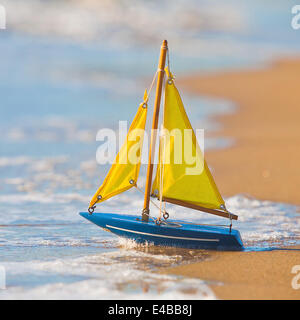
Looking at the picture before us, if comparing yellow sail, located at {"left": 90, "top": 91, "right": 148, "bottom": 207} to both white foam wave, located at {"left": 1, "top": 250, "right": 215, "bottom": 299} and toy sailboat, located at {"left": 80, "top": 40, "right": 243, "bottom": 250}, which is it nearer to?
toy sailboat, located at {"left": 80, "top": 40, "right": 243, "bottom": 250}

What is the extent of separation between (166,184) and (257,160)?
8206 millimetres

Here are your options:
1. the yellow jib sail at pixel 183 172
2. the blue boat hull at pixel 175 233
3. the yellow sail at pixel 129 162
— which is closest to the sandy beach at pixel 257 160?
the blue boat hull at pixel 175 233

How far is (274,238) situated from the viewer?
10430 millimetres

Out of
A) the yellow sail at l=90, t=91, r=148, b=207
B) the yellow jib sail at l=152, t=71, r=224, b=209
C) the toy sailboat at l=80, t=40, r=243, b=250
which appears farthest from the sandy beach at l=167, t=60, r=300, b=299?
the yellow sail at l=90, t=91, r=148, b=207

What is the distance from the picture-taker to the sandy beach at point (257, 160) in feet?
26.9

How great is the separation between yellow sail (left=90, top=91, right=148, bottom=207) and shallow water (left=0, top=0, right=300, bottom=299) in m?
0.91

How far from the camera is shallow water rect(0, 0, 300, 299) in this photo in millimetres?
8172

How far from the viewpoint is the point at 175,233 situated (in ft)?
30.5

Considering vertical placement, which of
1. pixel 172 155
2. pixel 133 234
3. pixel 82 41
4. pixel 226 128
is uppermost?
pixel 82 41

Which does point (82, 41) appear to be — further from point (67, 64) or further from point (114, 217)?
point (114, 217)

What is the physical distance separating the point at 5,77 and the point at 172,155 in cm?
3648

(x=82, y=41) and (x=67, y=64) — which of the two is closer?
(x=67, y=64)

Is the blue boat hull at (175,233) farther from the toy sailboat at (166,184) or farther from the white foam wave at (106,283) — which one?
the white foam wave at (106,283)
